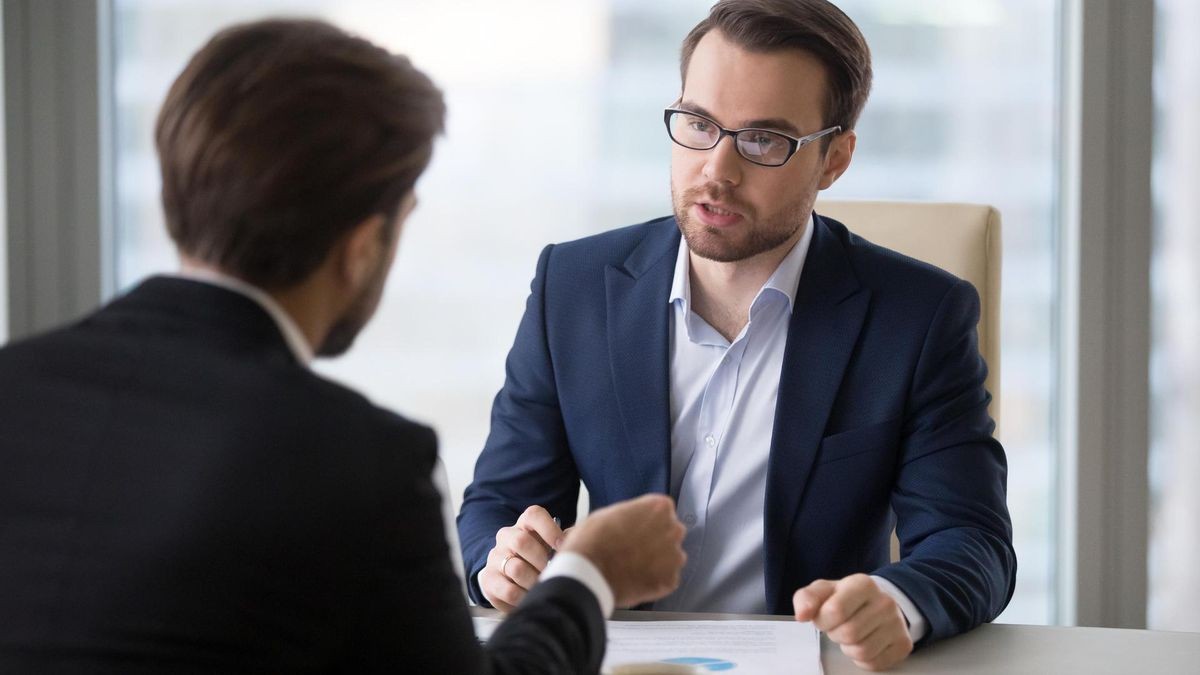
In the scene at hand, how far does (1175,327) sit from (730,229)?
1.57 meters

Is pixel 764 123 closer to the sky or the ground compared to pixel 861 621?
closer to the sky

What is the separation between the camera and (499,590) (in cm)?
142

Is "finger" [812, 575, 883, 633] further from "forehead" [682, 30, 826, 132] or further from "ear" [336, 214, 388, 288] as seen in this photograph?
"forehead" [682, 30, 826, 132]

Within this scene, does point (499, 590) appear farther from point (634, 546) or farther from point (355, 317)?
point (355, 317)

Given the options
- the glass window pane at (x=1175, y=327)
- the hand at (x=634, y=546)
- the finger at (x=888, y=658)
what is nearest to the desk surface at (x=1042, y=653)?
the finger at (x=888, y=658)

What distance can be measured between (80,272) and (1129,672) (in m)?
2.58

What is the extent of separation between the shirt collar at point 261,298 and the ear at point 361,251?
6cm

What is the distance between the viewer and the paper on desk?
1198 millimetres

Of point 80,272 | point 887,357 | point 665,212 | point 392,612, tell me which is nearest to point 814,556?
point 887,357

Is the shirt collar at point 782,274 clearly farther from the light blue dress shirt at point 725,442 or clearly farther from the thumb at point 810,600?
the thumb at point 810,600

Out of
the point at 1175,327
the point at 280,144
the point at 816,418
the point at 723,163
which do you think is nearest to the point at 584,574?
the point at 280,144

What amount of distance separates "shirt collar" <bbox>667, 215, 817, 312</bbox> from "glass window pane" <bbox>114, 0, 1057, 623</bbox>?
108 centimetres

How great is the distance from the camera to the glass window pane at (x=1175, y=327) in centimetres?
268

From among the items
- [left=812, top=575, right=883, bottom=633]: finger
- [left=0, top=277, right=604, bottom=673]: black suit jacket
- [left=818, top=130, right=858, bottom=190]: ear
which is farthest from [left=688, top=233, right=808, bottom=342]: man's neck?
[left=0, top=277, right=604, bottom=673]: black suit jacket
